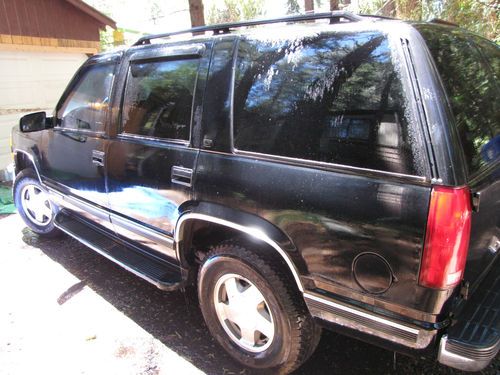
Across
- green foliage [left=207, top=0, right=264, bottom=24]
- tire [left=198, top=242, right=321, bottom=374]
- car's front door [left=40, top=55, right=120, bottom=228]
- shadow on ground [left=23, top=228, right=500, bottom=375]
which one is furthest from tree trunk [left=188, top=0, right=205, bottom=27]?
green foliage [left=207, top=0, right=264, bottom=24]

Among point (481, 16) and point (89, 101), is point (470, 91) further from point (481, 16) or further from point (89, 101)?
point (481, 16)

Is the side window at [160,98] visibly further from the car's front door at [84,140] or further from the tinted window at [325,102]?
the tinted window at [325,102]

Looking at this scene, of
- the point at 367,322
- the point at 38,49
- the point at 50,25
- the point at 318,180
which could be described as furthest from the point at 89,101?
the point at 50,25

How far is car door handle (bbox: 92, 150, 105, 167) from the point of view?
3.20m

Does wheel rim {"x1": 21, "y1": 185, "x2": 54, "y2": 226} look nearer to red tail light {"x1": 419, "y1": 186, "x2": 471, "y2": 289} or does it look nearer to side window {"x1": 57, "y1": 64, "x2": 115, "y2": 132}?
side window {"x1": 57, "y1": 64, "x2": 115, "y2": 132}

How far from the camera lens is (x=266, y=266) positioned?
217cm

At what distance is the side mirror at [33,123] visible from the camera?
156 inches

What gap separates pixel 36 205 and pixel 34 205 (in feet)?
0.13

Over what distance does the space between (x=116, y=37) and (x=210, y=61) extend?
39.9 feet

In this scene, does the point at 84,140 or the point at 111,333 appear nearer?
the point at 111,333

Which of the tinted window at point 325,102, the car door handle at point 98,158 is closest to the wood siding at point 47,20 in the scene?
the car door handle at point 98,158

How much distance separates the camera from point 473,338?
5.57ft

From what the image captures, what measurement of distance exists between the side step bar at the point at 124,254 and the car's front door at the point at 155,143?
13 cm

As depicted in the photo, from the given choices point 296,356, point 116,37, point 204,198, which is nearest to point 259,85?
point 204,198
